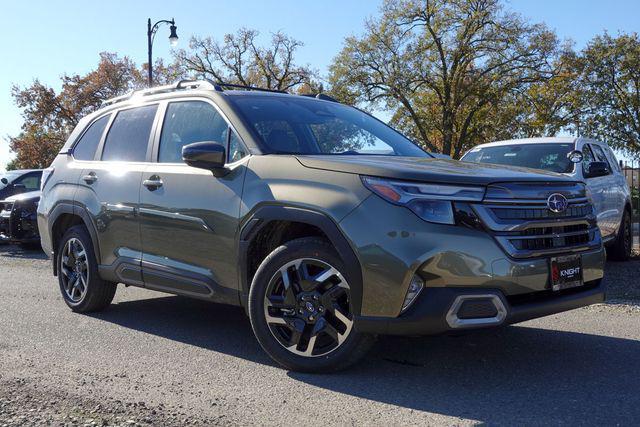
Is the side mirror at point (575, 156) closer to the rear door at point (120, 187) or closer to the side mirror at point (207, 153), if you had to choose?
the rear door at point (120, 187)

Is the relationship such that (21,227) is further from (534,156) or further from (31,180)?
(534,156)

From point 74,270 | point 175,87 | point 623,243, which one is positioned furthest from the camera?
point 623,243

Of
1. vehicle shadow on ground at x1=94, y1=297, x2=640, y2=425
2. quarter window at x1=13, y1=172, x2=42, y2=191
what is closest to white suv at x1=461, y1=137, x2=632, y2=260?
vehicle shadow on ground at x1=94, y1=297, x2=640, y2=425

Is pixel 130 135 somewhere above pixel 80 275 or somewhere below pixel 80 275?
above

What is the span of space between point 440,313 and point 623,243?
7.54 meters

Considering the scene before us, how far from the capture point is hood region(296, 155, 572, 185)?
3.81 meters

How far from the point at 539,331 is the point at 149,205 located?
318 centimetres

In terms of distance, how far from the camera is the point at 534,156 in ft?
29.6

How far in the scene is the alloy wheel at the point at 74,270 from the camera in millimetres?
6168

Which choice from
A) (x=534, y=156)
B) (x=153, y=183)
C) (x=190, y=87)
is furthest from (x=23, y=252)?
(x=534, y=156)

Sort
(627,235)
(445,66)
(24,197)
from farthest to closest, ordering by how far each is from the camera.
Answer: (445,66), (24,197), (627,235)

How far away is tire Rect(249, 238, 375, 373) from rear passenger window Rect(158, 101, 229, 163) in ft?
3.99

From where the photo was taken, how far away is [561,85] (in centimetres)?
3453

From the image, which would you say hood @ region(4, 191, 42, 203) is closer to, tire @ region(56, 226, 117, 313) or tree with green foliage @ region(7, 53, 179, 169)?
tire @ region(56, 226, 117, 313)
